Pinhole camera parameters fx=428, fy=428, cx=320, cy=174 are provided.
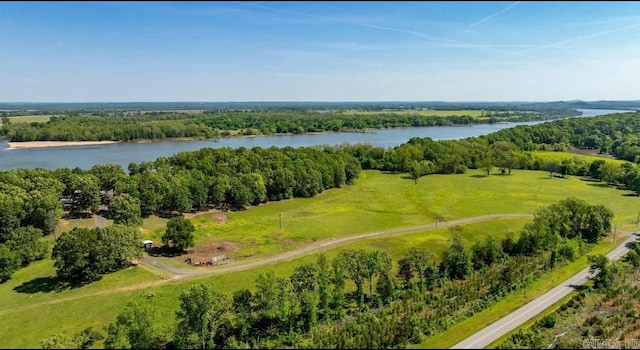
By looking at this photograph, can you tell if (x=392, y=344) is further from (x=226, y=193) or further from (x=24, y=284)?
(x=226, y=193)

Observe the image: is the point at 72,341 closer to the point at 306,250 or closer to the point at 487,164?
the point at 306,250

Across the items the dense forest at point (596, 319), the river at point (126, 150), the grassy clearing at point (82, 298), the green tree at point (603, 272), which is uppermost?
the river at point (126, 150)

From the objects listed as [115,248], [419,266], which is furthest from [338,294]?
[115,248]

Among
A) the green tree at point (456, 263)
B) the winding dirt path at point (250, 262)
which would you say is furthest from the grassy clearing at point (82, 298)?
the green tree at point (456, 263)

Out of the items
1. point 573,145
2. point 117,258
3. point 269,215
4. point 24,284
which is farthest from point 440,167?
point 24,284

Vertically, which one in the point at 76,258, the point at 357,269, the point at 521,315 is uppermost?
the point at 357,269

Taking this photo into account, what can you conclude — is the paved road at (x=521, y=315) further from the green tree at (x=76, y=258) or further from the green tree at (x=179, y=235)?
the green tree at (x=76, y=258)

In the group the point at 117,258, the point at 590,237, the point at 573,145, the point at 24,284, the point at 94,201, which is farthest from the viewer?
the point at 573,145
